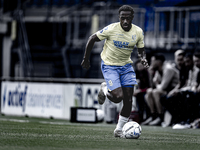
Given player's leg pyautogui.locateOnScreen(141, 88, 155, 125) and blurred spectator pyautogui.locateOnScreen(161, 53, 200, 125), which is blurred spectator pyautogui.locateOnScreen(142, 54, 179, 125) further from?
blurred spectator pyautogui.locateOnScreen(161, 53, 200, 125)

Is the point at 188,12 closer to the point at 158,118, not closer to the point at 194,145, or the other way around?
the point at 158,118

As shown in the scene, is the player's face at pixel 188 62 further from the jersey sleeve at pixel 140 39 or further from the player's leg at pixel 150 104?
the jersey sleeve at pixel 140 39

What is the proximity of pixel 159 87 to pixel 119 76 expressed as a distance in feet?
15.4

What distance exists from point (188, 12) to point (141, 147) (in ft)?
35.5

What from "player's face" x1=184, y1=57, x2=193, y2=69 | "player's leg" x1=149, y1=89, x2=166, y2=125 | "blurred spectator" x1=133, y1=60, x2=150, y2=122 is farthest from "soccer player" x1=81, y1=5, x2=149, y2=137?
"blurred spectator" x1=133, y1=60, x2=150, y2=122

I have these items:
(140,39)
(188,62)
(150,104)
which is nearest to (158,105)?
(150,104)

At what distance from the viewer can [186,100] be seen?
38.3 feet

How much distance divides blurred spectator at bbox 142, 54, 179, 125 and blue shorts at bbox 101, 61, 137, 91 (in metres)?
4.56

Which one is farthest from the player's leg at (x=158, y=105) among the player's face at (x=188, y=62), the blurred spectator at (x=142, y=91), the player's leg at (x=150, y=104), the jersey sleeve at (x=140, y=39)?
the jersey sleeve at (x=140, y=39)

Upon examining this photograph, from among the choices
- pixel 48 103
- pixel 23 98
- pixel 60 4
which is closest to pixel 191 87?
pixel 48 103

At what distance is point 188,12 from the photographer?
640 inches

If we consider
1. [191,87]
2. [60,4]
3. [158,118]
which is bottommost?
[158,118]

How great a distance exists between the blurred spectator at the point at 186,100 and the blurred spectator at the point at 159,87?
0.85ft

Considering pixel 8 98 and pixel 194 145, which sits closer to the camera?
pixel 194 145
